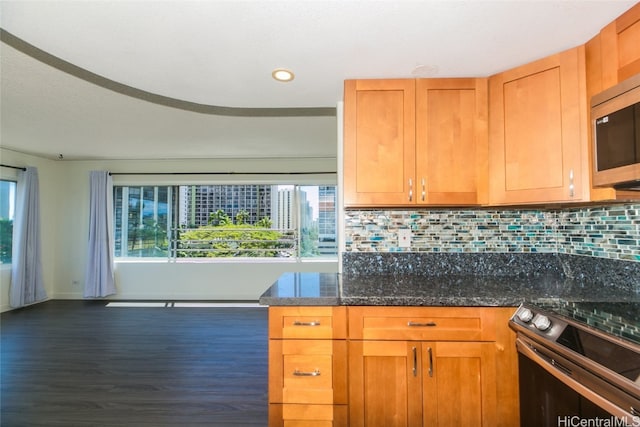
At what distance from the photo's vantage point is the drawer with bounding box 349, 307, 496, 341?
138 centimetres

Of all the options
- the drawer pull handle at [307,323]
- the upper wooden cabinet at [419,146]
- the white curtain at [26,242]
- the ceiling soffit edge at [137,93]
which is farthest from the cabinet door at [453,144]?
the white curtain at [26,242]

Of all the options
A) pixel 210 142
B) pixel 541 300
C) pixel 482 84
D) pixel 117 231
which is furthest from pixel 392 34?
pixel 117 231

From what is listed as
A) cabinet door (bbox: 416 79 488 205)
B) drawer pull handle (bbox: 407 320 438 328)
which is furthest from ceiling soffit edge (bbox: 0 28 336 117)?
drawer pull handle (bbox: 407 320 438 328)

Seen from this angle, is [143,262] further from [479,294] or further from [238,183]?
[479,294]

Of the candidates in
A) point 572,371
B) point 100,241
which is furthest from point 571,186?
point 100,241

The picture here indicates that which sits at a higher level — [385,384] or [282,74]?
[282,74]

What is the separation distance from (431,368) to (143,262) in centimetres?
468

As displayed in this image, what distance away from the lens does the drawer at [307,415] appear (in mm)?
1398

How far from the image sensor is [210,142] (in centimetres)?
370

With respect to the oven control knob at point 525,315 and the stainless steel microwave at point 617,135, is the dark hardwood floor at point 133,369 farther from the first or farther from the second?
the stainless steel microwave at point 617,135

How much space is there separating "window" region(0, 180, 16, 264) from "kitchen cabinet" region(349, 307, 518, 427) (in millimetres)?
5254

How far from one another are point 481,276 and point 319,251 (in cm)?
309

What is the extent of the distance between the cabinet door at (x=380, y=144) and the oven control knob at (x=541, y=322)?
2.64 feet

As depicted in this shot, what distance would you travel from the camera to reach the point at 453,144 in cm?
174
